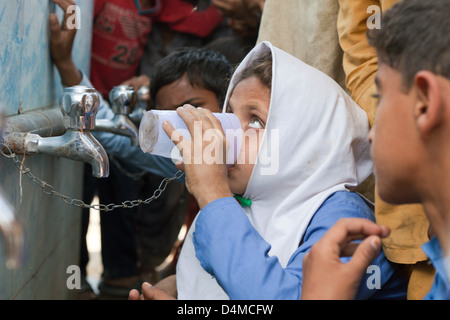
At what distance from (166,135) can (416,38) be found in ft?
1.91

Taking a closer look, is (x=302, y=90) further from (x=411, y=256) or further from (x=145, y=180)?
(x=145, y=180)

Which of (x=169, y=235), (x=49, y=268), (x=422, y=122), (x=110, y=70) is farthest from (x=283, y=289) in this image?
(x=169, y=235)

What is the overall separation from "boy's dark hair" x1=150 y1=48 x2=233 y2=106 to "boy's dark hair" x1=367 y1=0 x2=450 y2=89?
1193 millimetres

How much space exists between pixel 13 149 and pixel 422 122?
32.0 inches

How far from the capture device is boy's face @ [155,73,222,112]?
2.06 meters

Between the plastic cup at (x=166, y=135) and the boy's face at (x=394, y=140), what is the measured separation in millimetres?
409

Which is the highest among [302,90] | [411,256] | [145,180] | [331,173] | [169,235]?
[302,90]

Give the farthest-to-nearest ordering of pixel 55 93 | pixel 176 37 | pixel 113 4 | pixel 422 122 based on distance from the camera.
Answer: pixel 176 37, pixel 113 4, pixel 55 93, pixel 422 122

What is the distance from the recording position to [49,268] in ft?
6.24

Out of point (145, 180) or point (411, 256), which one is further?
point (145, 180)

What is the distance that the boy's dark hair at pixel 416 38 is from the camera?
0.83m

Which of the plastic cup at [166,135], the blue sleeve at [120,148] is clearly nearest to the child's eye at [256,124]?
the plastic cup at [166,135]

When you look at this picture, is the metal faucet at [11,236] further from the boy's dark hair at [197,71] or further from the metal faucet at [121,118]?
the boy's dark hair at [197,71]

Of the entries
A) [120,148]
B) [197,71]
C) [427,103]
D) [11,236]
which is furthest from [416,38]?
[120,148]
